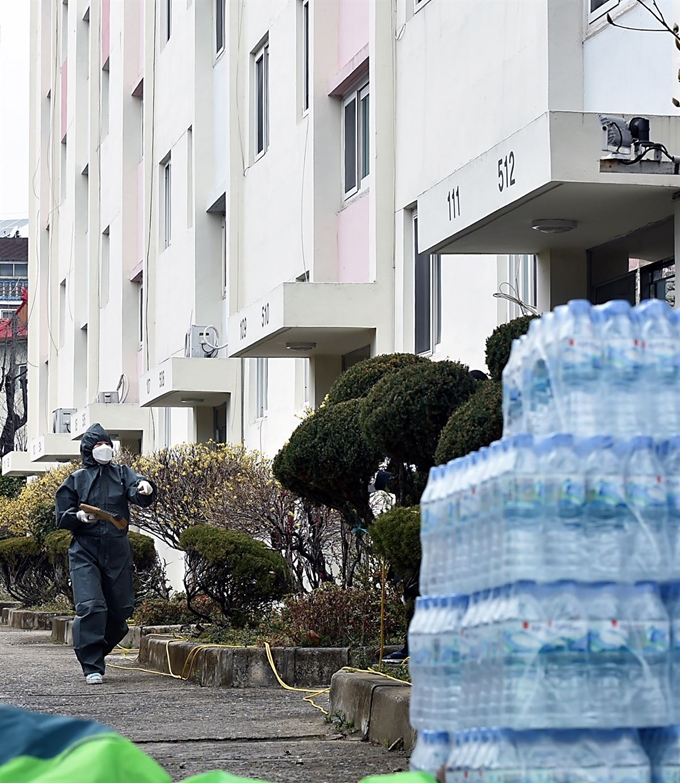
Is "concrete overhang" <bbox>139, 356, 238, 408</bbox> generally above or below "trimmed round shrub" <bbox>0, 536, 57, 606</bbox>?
above

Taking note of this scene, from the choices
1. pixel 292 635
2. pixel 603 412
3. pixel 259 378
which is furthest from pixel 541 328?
pixel 259 378

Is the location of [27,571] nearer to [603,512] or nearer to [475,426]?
[475,426]

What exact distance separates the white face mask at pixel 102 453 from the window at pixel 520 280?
3.35 meters

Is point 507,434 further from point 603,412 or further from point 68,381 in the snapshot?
point 68,381

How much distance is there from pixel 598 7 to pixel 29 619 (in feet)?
48.0

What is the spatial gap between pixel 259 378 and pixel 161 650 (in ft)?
24.3

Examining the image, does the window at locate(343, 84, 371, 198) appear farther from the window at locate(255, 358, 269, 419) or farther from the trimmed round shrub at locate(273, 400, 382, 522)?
the trimmed round shrub at locate(273, 400, 382, 522)

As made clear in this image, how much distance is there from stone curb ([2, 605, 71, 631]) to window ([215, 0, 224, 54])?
28.5 ft

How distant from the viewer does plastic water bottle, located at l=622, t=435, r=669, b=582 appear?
10.4ft

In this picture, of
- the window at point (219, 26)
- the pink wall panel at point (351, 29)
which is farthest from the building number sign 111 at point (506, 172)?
the window at point (219, 26)

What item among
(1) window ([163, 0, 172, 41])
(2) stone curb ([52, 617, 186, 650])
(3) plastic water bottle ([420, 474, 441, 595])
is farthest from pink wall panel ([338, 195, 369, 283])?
(3) plastic water bottle ([420, 474, 441, 595])

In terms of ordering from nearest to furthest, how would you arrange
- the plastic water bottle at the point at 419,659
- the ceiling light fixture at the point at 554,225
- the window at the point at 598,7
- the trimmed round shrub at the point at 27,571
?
the plastic water bottle at the point at 419,659, the ceiling light fixture at the point at 554,225, the window at the point at 598,7, the trimmed round shrub at the point at 27,571

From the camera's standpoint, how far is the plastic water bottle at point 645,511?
3164 millimetres

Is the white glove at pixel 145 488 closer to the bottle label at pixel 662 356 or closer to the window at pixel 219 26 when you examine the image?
the bottle label at pixel 662 356
